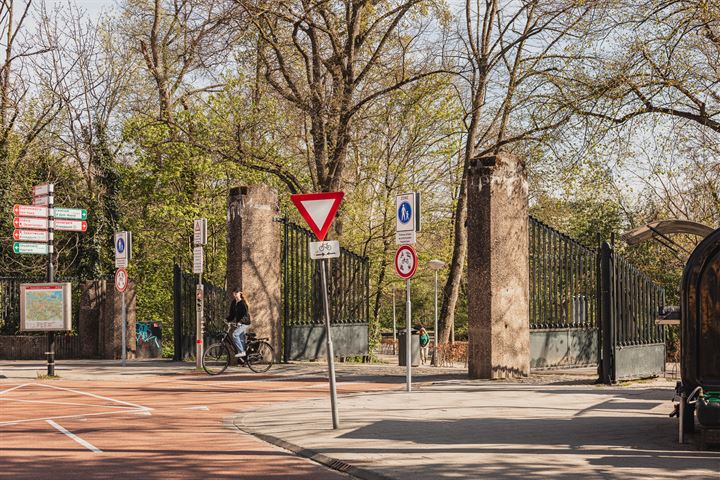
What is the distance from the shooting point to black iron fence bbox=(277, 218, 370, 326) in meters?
24.9

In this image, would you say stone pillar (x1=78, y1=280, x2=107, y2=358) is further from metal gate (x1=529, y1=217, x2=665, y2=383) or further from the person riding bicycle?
metal gate (x1=529, y1=217, x2=665, y2=383)

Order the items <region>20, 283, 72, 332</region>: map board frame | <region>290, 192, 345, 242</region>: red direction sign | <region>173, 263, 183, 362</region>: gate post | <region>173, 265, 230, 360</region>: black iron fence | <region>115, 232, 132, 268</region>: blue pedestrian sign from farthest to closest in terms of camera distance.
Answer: <region>173, 263, 183, 362</region>: gate post → <region>173, 265, 230, 360</region>: black iron fence → <region>115, 232, 132, 268</region>: blue pedestrian sign → <region>20, 283, 72, 332</region>: map board frame → <region>290, 192, 345, 242</region>: red direction sign

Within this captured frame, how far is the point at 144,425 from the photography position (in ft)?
43.0

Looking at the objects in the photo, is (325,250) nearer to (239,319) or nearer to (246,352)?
(239,319)

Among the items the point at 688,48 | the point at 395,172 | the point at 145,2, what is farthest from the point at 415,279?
the point at 688,48

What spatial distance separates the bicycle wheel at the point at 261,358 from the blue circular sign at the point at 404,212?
706 centimetres

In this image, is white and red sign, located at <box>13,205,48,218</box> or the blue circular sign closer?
the blue circular sign

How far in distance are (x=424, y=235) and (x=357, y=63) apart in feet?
45.2

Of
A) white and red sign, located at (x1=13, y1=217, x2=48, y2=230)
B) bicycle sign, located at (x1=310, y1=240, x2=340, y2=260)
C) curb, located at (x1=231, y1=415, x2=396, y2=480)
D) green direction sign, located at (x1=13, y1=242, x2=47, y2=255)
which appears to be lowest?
curb, located at (x1=231, y1=415, x2=396, y2=480)

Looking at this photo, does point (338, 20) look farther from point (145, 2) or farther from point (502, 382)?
point (502, 382)

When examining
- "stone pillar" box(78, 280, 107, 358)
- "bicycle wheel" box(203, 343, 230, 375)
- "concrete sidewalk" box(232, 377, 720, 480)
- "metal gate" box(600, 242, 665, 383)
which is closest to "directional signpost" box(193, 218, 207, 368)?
"bicycle wheel" box(203, 343, 230, 375)

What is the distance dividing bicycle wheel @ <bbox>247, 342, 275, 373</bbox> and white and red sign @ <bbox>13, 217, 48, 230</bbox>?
5438 millimetres

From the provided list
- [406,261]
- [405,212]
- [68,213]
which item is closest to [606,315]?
[406,261]

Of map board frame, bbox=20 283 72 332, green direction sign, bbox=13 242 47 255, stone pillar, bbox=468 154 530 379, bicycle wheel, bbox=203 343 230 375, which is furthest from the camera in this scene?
map board frame, bbox=20 283 72 332
